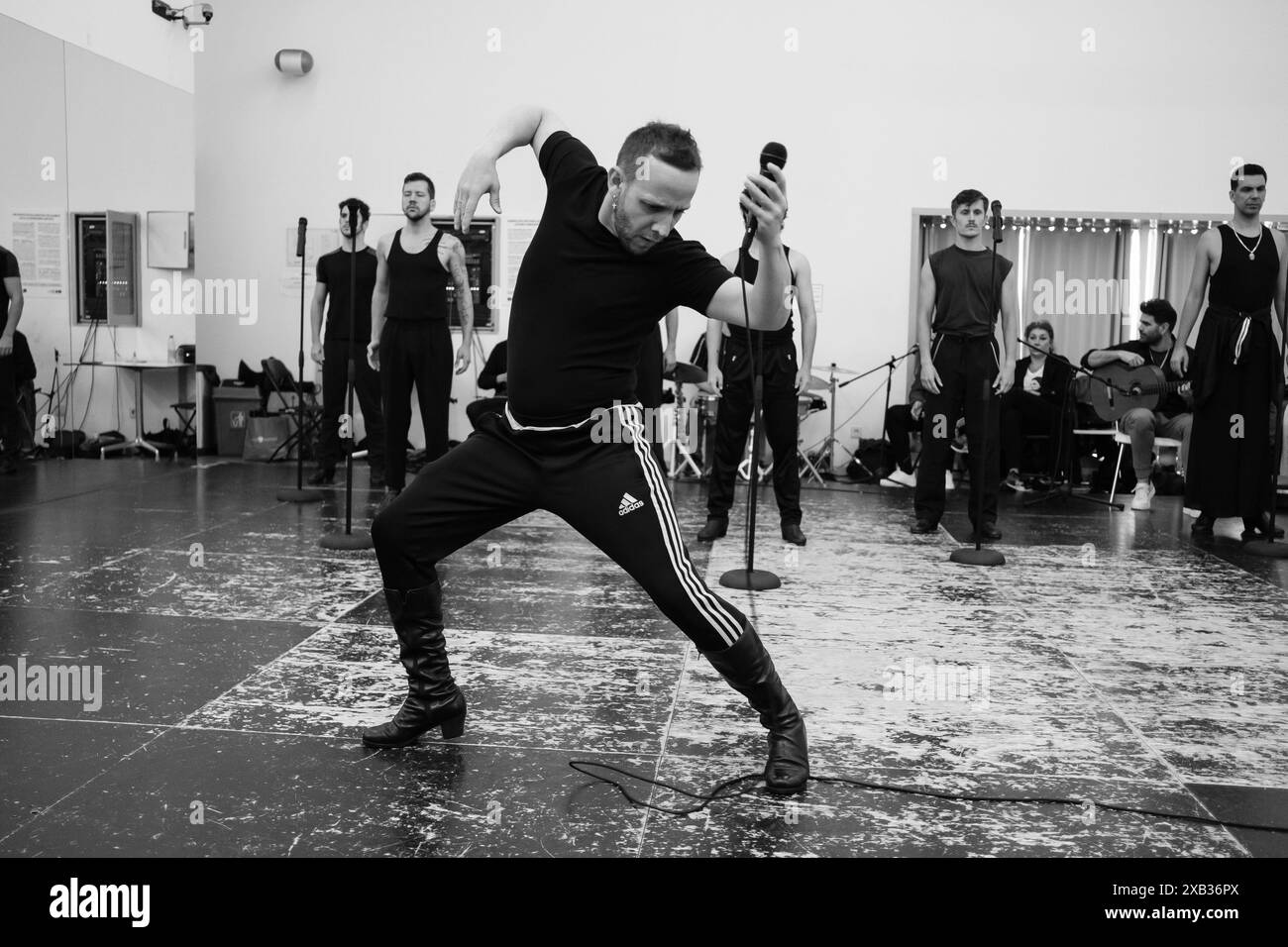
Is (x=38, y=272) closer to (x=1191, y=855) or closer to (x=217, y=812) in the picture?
(x=217, y=812)

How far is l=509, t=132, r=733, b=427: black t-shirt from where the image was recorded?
2852mm

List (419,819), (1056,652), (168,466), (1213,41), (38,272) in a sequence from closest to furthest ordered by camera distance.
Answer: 1. (419,819)
2. (1056,652)
3. (38,272)
4. (168,466)
5. (1213,41)

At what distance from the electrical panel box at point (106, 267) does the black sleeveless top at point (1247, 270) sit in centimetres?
765

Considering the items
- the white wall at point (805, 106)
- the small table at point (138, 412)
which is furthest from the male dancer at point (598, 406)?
the white wall at point (805, 106)

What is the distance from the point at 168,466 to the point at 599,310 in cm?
793

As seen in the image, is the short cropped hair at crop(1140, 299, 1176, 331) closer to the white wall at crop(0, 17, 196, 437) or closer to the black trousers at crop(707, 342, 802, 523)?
the black trousers at crop(707, 342, 802, 523)

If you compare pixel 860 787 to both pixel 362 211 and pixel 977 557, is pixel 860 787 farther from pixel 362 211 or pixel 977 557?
pixel 362 211

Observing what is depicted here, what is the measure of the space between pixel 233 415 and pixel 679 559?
29.7ft

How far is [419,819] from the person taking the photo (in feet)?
8.87

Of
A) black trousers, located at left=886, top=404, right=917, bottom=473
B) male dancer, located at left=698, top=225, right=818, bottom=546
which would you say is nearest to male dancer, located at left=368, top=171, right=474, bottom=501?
male dancer, located at left=698, top=225, right=818, bottom=546

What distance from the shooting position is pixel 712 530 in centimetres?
671

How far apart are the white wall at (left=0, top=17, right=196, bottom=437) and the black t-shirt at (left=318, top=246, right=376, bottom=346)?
2.00 m

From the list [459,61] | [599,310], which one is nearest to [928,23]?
[459,61]

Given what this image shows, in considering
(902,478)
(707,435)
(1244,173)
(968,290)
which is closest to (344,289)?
(707,435)
